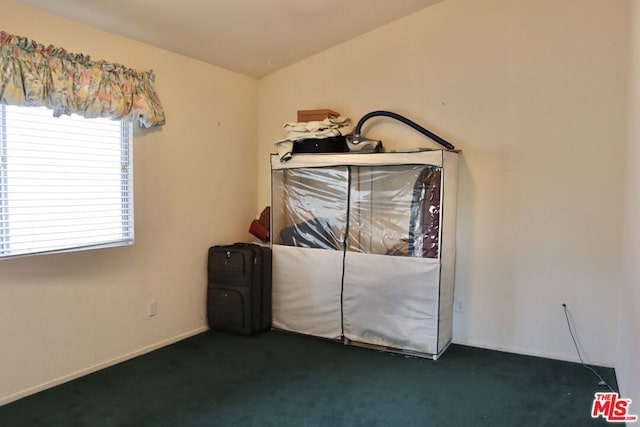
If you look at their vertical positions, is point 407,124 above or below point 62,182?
above

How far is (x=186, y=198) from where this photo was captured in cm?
402

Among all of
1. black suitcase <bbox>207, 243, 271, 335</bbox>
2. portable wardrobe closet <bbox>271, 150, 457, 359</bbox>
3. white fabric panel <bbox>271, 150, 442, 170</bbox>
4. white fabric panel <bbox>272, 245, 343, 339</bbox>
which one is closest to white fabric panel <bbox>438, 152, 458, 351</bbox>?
portable wardrobe closet <bbox>271, 150, 457, 359</bbox>

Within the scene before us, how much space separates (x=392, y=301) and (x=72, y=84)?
105 inches

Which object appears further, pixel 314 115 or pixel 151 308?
pixel 314 115

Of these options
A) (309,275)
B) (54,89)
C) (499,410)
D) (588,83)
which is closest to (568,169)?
(588,83)

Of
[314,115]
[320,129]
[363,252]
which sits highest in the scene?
[314,115]

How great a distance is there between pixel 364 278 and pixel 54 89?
2.49 m

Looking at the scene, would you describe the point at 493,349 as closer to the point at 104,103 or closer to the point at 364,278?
the point at 364,278

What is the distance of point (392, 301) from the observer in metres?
3.72

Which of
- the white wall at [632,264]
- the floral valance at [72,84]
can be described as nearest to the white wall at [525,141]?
the white wall at [632,264]

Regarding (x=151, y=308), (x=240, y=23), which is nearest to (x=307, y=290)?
(x=151, y=308)

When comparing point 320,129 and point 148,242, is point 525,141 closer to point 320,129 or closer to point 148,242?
point 320,129

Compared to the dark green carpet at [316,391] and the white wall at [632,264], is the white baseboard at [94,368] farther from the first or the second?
the white wall at [632,264]

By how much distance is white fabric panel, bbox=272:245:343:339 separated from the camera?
155 inches
